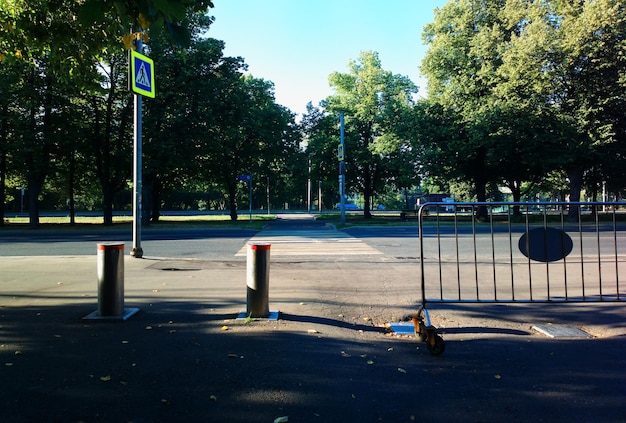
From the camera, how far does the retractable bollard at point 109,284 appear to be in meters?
5.32

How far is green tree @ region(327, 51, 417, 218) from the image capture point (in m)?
34.5

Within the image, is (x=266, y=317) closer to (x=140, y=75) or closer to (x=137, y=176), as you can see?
(x=137, y=176)

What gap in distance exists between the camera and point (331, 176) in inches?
1513

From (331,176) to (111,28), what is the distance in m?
31.5

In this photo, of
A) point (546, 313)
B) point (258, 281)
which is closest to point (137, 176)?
point (258, 281)

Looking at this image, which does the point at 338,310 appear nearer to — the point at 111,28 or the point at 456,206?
the point at 456,206

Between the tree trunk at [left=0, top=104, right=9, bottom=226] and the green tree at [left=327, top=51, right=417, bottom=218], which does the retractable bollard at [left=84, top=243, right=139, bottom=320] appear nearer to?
the tree trunk at [left=0, top=104, right=9, bottom=226]

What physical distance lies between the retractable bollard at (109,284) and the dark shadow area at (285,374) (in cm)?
22

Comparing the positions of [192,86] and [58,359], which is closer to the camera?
[58,359]

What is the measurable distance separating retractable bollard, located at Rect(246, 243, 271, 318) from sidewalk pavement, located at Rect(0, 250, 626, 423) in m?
0.25

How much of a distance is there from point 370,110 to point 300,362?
33.8 metres

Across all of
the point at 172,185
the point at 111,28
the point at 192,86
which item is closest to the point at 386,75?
the point at 192,86

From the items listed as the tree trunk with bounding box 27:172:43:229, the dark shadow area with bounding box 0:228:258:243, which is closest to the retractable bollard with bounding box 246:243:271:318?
the dark shadow area with bounding box 0:228:258:243

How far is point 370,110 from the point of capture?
3591cm
